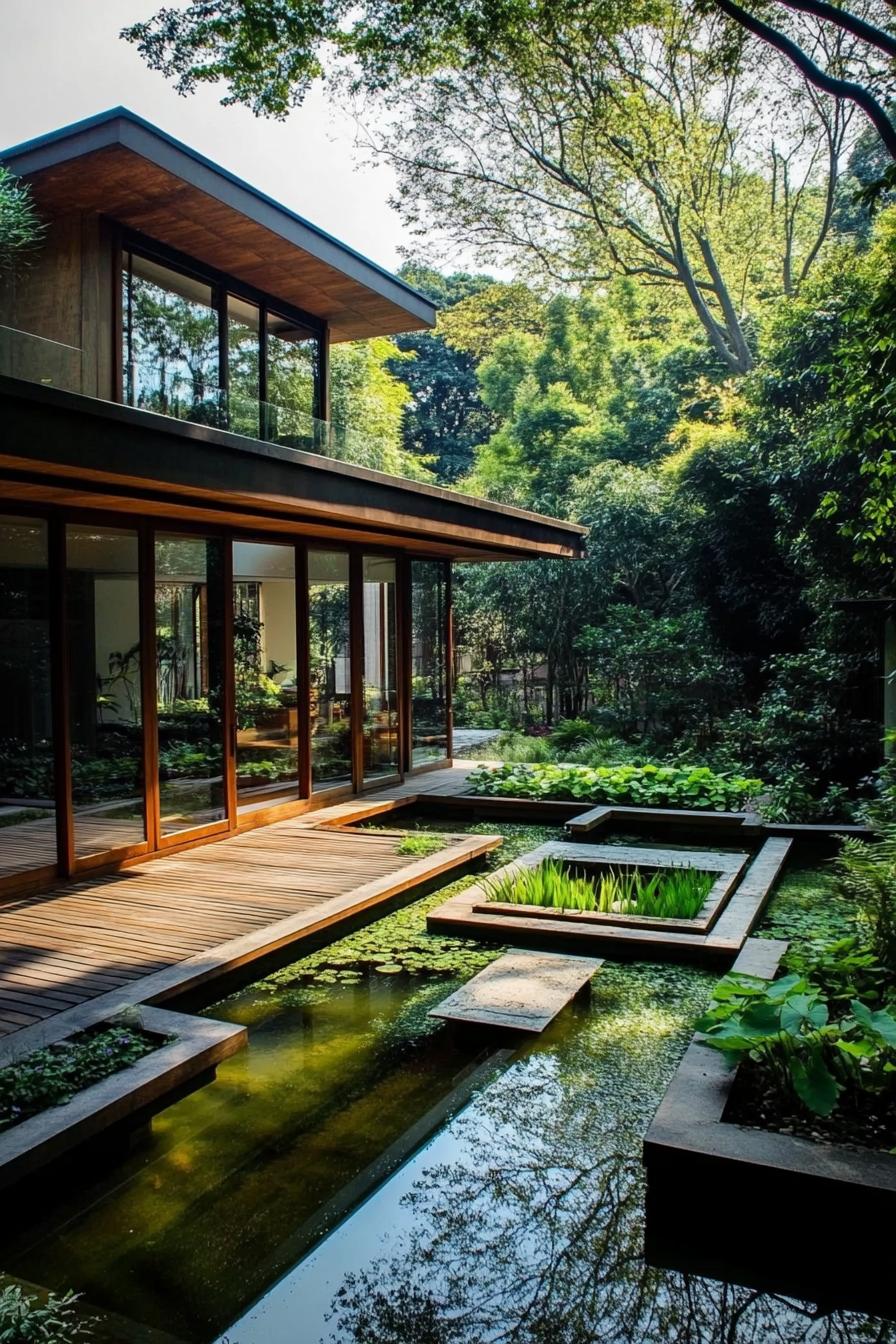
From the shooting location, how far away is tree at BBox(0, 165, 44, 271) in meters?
8.12

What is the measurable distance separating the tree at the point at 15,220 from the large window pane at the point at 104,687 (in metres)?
3.44

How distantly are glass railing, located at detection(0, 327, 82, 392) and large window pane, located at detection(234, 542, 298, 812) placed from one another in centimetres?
210

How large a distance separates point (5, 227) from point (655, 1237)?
8.60m

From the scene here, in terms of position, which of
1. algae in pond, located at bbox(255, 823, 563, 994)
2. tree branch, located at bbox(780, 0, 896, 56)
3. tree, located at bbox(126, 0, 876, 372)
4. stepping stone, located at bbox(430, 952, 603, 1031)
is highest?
tree, located at bbox(126, 0, 876, 372)

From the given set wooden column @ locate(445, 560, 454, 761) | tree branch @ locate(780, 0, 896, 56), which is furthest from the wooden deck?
tree branch @ locate(780, 0, 896, 56)

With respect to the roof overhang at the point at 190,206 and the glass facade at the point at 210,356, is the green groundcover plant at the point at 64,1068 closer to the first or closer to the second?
the glass facade at the point at 210,356

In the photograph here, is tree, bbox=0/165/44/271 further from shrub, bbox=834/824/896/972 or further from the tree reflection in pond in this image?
shrub, bbox=834/824/896/972

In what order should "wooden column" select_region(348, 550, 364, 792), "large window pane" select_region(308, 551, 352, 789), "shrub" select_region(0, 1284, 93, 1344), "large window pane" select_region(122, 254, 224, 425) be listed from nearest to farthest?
"shrub" select_region(0, 1284, 93, 1344), "large window pane" select_region(122, 254, 224, 425), "large window pane" select_region(308, 551, 352, 789), "wooden column" select_region(348, 550, 364, 792)

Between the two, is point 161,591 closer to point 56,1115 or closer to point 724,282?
point 56,1115

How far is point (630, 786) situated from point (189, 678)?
421 cm

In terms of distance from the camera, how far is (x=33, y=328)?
8.62m

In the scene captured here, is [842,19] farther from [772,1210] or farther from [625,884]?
[772,1210]

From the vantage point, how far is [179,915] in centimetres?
551

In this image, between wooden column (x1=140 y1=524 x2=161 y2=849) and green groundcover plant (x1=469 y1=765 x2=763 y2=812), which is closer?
wooden column (x1=140 y1=524 x2=161 y2=849)
